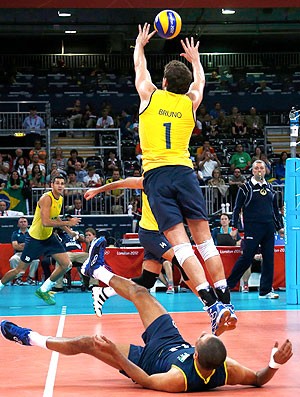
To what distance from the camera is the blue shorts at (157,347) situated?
20.8 feet

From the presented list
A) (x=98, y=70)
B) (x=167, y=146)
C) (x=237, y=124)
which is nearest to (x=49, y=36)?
(x=98, y=70)

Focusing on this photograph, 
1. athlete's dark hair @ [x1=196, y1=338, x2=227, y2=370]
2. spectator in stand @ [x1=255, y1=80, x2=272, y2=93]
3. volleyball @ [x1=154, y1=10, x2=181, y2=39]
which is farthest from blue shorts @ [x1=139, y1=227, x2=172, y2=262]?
spectator in stand @ [x1=255, y1=80, x2=272, y2=93]

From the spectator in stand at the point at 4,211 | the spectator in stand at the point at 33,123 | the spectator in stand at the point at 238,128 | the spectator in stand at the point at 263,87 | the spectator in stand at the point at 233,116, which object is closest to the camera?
the spectator in stand at the point at 4,211

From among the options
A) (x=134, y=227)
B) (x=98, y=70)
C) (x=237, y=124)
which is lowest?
(x=134, y=227)

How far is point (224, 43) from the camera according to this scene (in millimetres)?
40500

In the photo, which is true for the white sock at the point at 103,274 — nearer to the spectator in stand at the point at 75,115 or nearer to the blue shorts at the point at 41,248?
the blue shorts at the point at 41,248

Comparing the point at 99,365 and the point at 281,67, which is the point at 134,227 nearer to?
the point at 99,365

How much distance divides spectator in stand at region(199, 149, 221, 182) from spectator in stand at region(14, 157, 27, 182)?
16.6 feet

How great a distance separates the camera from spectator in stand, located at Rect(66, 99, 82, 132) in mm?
28087

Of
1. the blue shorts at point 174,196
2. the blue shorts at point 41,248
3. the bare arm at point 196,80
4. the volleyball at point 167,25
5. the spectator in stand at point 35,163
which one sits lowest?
the blue shorts at point 41,248

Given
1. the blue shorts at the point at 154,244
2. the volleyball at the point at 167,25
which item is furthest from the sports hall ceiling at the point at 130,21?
the volleyball at the point at 167,25

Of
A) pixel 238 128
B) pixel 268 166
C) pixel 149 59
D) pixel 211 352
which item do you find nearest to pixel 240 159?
pixel 268 166

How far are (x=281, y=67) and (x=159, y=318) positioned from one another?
30814 millimetres

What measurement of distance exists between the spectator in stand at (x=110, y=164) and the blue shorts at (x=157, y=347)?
1711cm
